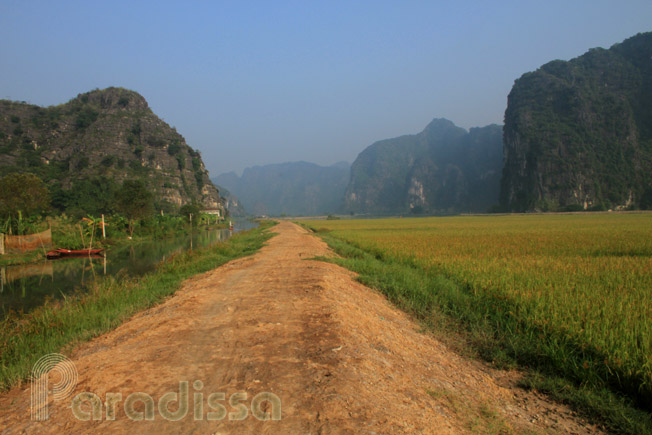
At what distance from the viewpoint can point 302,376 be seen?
351 centimetres

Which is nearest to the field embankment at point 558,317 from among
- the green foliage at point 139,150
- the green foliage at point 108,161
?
the green foliage at point 108,161

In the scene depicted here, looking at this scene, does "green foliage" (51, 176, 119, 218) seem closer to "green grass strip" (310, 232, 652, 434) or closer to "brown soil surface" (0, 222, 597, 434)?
"brown soil surface" (0, 222, 597, 434)

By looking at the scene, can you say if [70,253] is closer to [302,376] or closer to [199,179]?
[302,376]

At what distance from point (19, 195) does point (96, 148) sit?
4880cm

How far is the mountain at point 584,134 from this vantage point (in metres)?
94.9

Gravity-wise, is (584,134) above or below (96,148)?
above

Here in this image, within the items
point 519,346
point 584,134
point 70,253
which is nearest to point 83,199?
point 70,253

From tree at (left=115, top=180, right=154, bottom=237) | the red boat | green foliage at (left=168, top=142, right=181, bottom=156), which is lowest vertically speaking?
the red boat

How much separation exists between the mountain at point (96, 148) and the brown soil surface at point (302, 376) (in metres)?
53.2

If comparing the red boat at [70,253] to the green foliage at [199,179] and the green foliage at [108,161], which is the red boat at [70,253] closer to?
the green foliage at [108,161]

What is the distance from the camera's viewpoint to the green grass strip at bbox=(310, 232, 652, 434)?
3.30 m

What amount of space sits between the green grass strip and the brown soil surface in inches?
11.0

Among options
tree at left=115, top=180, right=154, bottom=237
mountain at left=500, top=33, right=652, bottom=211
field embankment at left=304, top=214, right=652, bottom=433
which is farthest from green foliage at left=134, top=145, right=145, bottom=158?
mountain at left=500, top=33, right=652, bottom=211

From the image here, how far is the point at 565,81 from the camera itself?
375 feet
